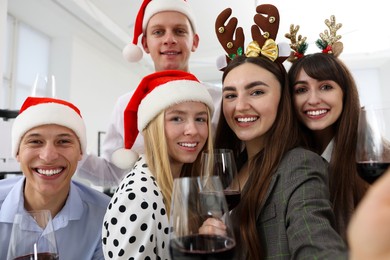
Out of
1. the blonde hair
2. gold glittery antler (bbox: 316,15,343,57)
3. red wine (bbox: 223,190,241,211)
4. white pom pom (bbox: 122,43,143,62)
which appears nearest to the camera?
red wine (bbox: 223,190,241,211)

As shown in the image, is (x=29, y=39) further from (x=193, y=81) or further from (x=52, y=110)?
(x=193, y=81)

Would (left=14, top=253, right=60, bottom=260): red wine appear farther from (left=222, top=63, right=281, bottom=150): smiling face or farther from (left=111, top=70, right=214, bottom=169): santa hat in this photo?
(left=222, top=63, right=281, bottom=150): smiling face

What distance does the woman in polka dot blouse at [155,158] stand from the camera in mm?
1021

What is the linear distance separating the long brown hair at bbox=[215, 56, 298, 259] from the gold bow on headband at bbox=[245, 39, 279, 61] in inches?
0.9

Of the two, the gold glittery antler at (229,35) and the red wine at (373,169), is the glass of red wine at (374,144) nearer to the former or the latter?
the red wine at (373,169)

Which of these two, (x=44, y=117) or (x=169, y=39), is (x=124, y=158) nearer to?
(x=44, y=117)

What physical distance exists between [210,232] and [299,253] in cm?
32

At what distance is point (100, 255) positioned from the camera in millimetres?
1415

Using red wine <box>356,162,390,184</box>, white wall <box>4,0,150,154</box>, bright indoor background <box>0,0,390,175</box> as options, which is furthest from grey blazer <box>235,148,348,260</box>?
white wall <box>4,0,150,154</box>

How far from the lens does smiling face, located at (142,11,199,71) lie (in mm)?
1987

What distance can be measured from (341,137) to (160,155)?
76 cm

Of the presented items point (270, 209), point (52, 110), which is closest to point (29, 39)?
point (52, 110)

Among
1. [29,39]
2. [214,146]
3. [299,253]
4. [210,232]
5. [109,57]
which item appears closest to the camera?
[210,232]

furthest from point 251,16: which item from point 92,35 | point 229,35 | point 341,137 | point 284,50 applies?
point 341,137
